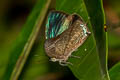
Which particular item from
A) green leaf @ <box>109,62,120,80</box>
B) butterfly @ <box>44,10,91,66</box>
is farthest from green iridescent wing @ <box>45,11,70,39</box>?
green leaf @ <box>109,62,120,80</box>

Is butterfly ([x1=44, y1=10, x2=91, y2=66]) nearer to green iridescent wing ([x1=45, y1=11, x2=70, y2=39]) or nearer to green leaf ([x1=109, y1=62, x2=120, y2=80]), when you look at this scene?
green iridescent wing ([x1=45, y1=11, x2=70, y2=39])

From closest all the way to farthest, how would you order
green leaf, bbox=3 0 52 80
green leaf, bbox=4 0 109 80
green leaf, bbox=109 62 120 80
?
green leaf, bbox=4 0 109 80 → green leaf, bbox=109 62 120 80 → green leaf, bbox=3 0 52 80

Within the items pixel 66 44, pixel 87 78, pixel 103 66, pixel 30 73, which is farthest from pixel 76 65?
pixel 30 73

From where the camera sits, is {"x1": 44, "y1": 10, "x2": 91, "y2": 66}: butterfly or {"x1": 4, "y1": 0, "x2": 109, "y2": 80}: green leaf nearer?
{"x1": 4, "y1": 0, "x2": 109, "y2": 80}: green leaf

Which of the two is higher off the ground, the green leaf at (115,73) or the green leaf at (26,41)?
the green leaf at (26,41)

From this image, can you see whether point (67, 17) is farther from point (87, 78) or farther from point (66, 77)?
point (66, 77)

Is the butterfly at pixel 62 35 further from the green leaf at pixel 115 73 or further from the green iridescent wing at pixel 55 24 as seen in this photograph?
the green leaf at pixel 115 73

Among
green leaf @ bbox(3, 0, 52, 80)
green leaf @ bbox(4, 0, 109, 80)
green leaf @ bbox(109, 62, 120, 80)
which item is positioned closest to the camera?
green leaf @ bbox(4, 0, 109, 80)

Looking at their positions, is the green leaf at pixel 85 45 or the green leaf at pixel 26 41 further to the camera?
the green leaf at pixel 26 41

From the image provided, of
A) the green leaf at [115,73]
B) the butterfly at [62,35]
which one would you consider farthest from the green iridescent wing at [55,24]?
the green leaf at [115,73]
